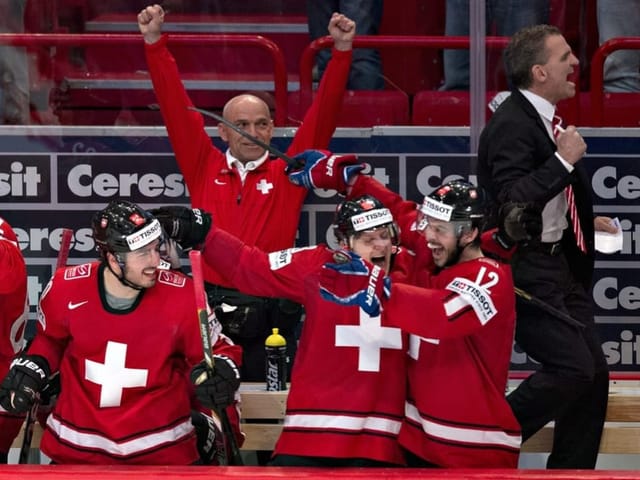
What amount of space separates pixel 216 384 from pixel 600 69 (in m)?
2.19

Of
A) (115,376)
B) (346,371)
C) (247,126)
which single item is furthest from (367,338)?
(247,126)

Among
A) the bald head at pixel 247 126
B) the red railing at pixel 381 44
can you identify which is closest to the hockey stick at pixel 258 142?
the bald head at pixel 247 126

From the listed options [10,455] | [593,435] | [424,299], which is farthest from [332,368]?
[10,455]

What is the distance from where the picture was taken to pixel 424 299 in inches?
158

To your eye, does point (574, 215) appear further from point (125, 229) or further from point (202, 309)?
point (125, 229)

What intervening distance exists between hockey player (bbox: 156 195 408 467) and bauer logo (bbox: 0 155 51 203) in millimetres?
1616

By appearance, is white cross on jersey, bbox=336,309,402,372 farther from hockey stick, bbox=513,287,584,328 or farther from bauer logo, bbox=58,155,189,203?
bauer logo, bbox=58,155,189,203

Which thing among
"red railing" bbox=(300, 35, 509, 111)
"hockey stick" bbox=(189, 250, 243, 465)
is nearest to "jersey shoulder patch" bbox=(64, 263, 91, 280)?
"hockey stick" bbox=(189, 250, 243, 465)

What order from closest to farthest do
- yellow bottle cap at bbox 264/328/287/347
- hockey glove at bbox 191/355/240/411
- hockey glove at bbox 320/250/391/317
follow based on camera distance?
hockey glove at bbox 320/250/391/317, hockey glove at bbox 191/355/240/411, yellow bottle cap at bbox 264/328/287/347

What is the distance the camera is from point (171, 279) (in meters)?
4.30

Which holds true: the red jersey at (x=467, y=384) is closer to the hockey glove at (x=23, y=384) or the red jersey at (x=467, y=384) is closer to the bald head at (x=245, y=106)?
the hockey glove at (x=23, y=384)

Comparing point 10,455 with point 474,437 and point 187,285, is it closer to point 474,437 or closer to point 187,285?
point 187,285

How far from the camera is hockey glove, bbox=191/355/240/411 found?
158 inches

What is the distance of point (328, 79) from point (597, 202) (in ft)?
3.53
